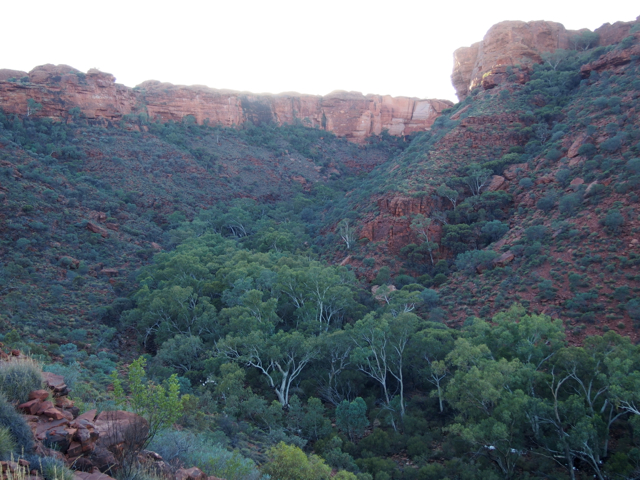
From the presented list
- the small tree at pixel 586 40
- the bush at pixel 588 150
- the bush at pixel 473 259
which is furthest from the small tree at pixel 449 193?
the small tree at pixel 586 40

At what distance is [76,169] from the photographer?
3456 centimetres

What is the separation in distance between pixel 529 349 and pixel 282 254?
57.8ft

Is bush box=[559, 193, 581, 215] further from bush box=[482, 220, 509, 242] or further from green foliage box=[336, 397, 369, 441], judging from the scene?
green foliage box=[336, 397, 369, 441]

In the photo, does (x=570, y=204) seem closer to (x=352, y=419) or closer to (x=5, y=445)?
Result: (x=352, y=419)

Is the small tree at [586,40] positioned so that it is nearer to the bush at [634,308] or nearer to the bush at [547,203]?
the bush at [547,203]

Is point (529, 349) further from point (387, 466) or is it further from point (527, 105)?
point (527, 105)

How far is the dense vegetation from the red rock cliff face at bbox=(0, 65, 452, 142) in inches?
107

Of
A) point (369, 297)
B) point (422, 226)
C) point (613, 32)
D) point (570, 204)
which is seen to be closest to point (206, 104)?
point (422, 226)

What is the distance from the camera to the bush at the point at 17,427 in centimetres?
527

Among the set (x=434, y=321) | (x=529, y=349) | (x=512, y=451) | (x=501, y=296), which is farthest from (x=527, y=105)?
(x=512, y=451)

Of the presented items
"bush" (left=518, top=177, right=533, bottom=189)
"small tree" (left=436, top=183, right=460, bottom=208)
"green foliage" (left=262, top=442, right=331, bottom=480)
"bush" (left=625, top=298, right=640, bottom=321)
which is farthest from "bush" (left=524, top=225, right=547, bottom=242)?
"green foliage" (left=262, top=442, right=331, bottom=480)

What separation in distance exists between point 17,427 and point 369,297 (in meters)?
19.2

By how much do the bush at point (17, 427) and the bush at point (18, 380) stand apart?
2.70ft

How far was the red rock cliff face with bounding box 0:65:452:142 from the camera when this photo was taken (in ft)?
132
